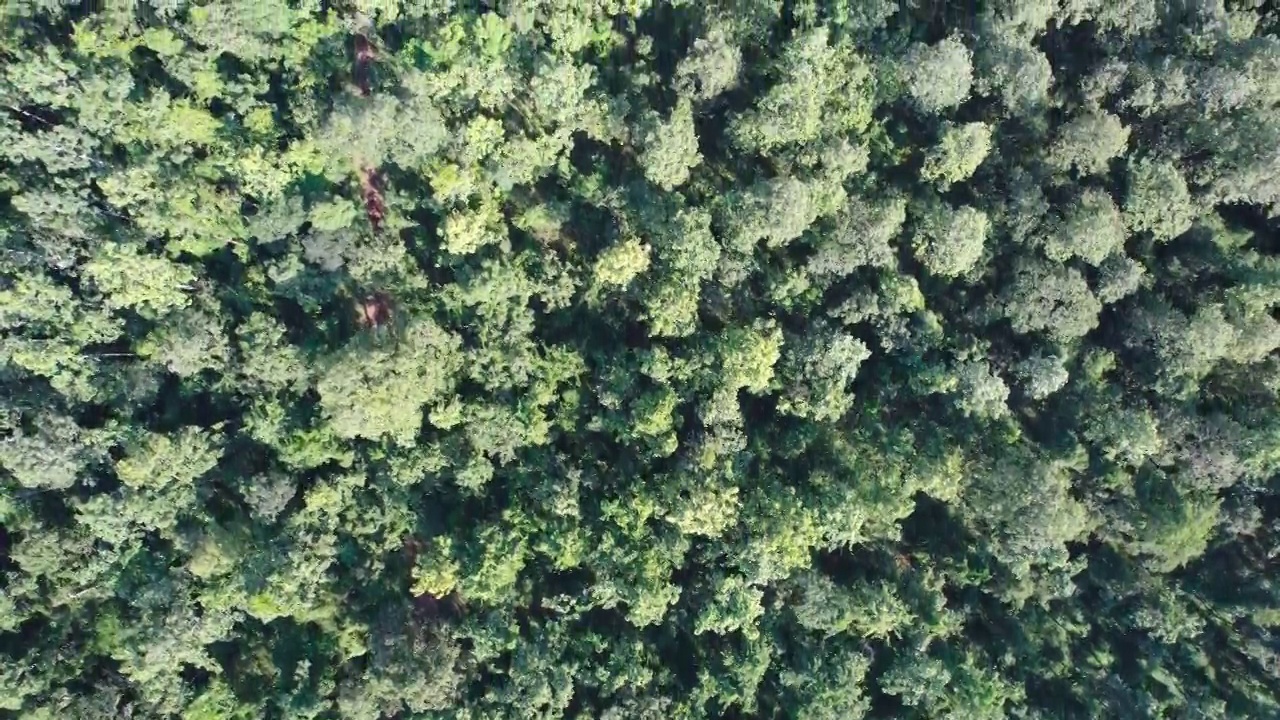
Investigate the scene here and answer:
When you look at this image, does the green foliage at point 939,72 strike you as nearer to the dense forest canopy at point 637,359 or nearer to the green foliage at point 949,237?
the dense forest canopy at point 637,359

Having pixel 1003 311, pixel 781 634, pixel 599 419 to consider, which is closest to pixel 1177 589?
pixel 1003 311

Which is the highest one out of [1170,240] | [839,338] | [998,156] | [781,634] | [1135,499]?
[998,156]

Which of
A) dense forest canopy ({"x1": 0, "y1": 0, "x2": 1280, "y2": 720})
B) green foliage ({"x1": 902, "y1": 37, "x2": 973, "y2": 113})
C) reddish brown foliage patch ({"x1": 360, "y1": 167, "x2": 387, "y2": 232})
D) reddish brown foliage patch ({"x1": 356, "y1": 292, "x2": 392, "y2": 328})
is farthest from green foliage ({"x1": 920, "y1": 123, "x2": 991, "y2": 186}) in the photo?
reddish brown foliage patch ({"x1": 356, "y1": 292, "x2": 392, "y2": 328})

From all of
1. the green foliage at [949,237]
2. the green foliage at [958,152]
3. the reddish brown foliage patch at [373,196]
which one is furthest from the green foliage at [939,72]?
the reddish brown foliage patch at [373,196]

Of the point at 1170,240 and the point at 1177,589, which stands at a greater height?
the point at 1170,240

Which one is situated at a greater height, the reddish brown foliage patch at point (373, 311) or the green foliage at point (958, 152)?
the green foliage at point (958, 152)

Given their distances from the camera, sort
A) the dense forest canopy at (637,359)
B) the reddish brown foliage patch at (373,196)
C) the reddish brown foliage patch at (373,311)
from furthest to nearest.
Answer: the reddish brown foliage patch at (373,311) < the reddish brown foliage patch at (373,196) < the dense forest canopy at (637,359)

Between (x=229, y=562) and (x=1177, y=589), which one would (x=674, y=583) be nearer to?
(x=229, y=562)

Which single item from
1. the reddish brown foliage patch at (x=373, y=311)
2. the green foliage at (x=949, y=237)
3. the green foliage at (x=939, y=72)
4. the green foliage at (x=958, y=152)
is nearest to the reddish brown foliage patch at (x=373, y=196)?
the reddish brown foliage patch at (x=373, y=311)

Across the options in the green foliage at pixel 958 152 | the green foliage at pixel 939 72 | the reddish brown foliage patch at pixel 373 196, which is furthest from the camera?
the reddish brown foliage patch at pixel 373 196

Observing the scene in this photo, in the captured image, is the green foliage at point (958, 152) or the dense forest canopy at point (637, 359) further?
the green foliage at point (958, 152)
